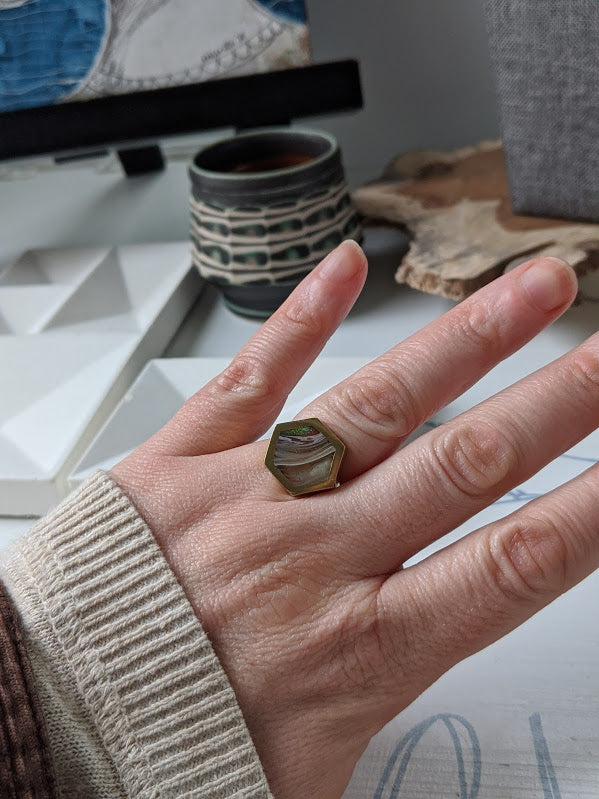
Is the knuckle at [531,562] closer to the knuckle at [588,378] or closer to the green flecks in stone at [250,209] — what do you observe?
the knuckle at [588,378]

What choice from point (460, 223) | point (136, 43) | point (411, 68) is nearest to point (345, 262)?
point (460, 223)

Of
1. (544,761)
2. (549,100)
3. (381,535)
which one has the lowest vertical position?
(544,761)

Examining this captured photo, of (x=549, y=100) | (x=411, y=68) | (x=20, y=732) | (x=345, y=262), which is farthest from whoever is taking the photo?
(x=411, y=68)

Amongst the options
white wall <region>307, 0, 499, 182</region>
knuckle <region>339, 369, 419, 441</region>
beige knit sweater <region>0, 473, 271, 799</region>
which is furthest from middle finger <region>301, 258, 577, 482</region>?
white wall <region>307, 0, 499, 182</region>

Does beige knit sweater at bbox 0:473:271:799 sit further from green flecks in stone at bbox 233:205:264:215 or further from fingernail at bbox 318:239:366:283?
green flecks in stone at bbox 233:205:264:215

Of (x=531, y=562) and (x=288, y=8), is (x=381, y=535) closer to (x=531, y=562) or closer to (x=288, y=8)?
(x=531, y=562)

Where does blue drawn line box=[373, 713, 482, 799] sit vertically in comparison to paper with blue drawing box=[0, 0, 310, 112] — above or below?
below

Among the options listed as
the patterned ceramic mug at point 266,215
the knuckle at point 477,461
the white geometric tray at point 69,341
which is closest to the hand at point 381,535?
the knuckle at point 477,461
